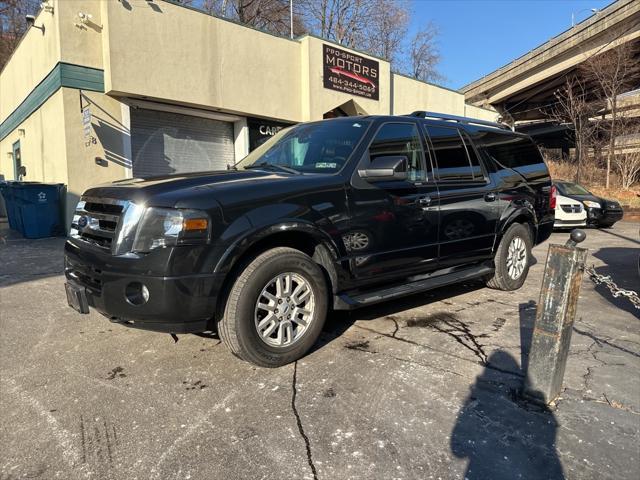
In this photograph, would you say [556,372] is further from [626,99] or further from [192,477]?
[626,99]

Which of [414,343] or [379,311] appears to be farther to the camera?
[379,311]

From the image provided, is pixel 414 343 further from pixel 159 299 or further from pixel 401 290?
pixel 159 299

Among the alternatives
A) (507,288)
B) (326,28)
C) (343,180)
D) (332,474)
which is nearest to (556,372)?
(332,474)

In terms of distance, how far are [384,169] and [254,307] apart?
5.19ft

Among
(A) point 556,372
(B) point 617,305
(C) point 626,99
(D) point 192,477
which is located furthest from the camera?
(C) point 626,99

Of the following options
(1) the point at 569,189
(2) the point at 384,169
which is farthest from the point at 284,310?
(1) the point at 569,189

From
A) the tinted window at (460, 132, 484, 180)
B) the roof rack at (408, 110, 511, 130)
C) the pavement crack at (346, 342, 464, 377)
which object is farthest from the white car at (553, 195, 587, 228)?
the pavement crack at (346, 342, 464, 377)

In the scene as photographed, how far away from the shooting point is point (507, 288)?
5.68 meters

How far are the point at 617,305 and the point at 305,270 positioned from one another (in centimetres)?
403

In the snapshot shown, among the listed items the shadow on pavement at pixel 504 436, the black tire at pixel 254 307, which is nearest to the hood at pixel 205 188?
the black tire at pixel 254 307

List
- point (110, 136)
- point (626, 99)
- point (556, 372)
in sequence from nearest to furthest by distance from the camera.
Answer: point (556, 372), point (110, 136), point (626, 99)

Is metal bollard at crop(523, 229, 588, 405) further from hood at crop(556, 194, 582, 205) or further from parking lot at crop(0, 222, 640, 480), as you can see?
hood at crop(556, 194, 582, 205)

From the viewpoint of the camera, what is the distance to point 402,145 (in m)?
4.44

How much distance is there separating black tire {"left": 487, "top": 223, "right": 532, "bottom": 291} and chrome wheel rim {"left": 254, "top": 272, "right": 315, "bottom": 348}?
295 centimetres
